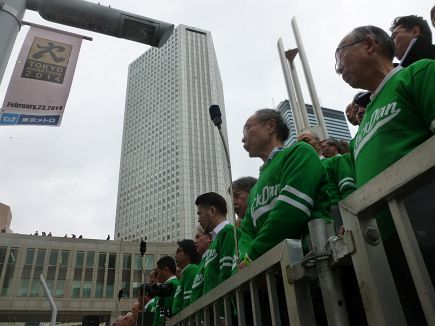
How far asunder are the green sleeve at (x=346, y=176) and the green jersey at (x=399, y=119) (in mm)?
773

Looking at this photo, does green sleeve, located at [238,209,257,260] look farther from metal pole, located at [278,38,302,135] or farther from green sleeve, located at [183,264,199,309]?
metal pole, located at [278,38,302,135]

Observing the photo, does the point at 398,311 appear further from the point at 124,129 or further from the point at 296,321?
the point at 124,129

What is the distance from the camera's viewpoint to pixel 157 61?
97188 mm

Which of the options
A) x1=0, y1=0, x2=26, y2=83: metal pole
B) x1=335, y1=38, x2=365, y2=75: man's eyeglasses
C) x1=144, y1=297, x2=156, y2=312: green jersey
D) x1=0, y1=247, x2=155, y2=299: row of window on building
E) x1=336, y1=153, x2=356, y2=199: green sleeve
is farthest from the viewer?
x1=0, y1=247, x2=155, y2=299: row of window on building

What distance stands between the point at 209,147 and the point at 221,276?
8351cm

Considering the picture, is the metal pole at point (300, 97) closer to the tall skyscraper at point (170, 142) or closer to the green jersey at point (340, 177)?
the green jersey at point (340, 177)

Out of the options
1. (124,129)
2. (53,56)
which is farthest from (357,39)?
(124,129)

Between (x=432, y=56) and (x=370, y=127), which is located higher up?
(x=432, y=56)

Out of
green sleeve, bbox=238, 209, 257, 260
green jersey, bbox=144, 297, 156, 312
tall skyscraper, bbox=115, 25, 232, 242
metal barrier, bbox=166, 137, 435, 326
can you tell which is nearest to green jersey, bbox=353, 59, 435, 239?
metal barrier, bbox=166, 137, 435, 326

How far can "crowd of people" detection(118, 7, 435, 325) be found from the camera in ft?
4.69

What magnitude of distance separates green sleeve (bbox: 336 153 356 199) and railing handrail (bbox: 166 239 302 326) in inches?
38.0

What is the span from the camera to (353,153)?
2.27 m

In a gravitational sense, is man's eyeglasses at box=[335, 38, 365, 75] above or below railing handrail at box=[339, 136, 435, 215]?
above

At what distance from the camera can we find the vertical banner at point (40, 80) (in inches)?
154
